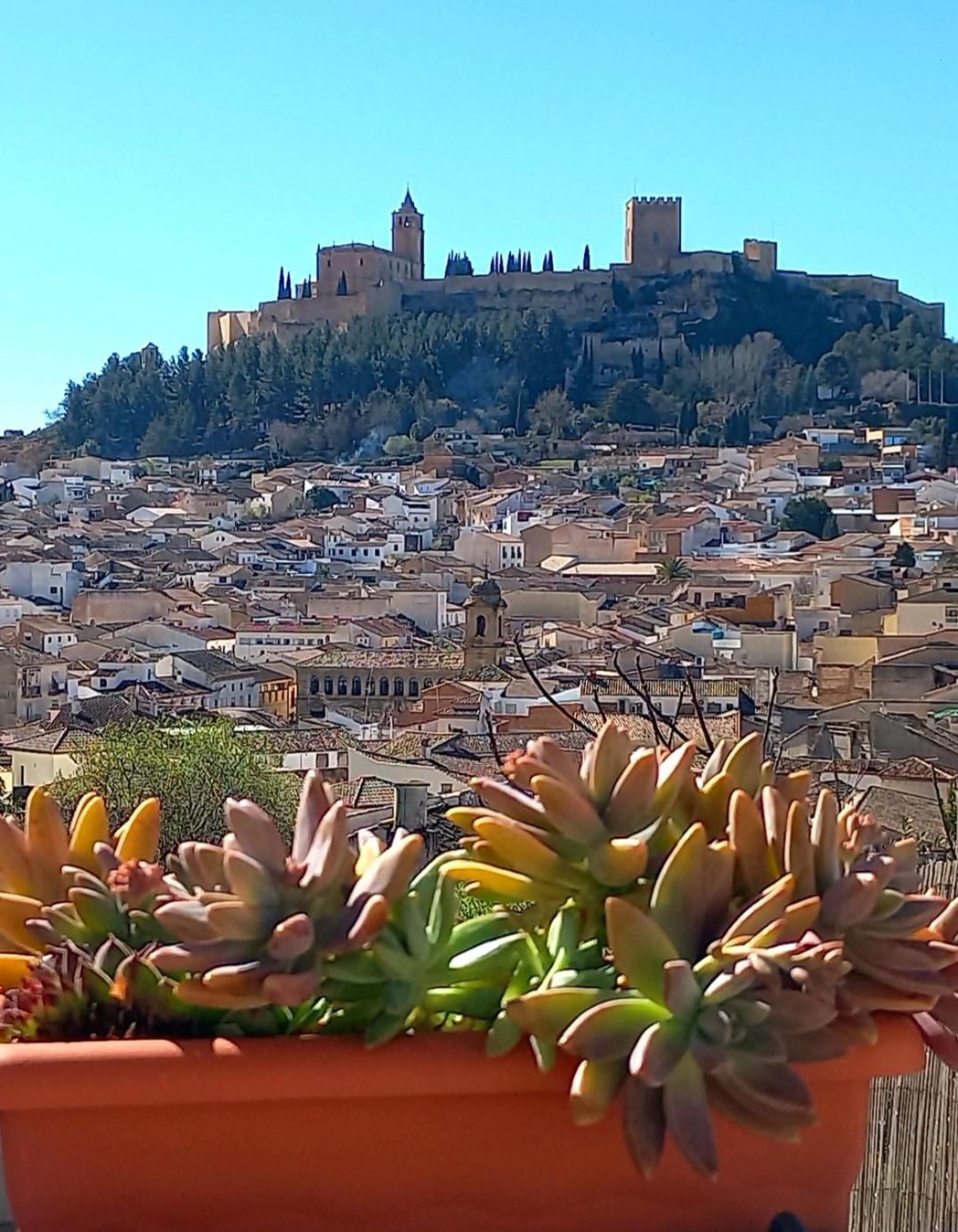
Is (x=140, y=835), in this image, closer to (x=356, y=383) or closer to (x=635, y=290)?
(x=356, y=383)

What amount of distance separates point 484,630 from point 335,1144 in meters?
21.1

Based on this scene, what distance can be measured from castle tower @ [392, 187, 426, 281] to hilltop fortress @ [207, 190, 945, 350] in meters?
1.49

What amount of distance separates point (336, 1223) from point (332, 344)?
56.7 m

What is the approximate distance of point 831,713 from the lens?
15477 millimetres

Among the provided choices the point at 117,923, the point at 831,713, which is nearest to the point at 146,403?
the point at 831,713

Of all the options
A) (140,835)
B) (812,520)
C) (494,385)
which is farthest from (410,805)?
(494,385)

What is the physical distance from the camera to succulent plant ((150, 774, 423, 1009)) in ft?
3.41

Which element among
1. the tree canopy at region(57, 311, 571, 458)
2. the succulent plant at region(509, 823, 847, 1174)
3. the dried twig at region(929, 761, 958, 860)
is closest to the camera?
the succulent plant at region(509, 823, 847, 1174)

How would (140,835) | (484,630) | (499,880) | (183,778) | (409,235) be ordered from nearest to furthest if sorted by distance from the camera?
(499,880) → (140,835) → (183,778) → (484,630) → (409,235)

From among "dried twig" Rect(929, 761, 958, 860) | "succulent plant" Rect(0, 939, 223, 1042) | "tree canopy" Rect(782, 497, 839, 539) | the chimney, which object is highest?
"succulent plant" Rect(0, 939, 223, 1042)

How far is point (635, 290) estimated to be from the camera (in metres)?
60.0

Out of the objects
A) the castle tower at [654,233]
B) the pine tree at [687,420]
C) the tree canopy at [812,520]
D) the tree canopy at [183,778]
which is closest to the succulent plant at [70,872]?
the tree canopy at [183,778]

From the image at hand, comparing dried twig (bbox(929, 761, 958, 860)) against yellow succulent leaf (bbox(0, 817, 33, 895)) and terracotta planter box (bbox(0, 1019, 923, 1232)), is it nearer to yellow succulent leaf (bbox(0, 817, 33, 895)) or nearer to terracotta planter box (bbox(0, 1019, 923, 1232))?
terracotta planter box (bbox(0, 1019, 923, 1232))

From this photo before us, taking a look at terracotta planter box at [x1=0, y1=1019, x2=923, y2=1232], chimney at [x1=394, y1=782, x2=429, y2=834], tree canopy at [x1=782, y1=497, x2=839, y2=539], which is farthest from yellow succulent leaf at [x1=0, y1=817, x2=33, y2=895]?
tree canopy at [x1=782, y1=497, x2=839, y2=539]
